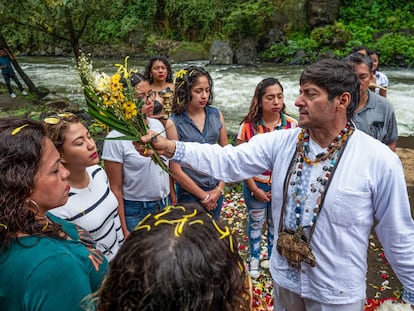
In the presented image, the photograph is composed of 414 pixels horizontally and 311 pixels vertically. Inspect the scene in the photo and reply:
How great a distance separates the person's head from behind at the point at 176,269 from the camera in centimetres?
104

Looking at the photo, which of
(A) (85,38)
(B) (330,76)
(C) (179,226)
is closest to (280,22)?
(A) (85,38)

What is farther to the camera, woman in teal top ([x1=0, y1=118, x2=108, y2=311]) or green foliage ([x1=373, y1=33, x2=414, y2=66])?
green foliage ([x1=373, y1=33, x2=414, y2=66])

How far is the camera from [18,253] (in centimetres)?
141

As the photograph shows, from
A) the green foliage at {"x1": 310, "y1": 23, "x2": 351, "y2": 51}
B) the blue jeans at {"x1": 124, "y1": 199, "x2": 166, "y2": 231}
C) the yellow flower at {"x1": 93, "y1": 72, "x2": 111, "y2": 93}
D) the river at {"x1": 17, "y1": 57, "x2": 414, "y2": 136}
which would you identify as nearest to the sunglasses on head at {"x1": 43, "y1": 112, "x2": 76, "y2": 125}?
the yellow flower at {"x1": 93, "y1": 72, "x2": 111, "y2": 93}

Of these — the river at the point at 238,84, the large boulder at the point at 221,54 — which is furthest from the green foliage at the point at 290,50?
the large boulder at the point at 221,54

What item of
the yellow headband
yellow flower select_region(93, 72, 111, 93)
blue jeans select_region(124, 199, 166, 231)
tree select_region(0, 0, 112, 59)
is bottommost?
blue jeans select_region(124, 199, 166, 231)

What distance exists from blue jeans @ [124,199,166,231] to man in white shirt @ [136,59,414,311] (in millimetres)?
1054

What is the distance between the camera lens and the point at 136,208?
3328 millimetres

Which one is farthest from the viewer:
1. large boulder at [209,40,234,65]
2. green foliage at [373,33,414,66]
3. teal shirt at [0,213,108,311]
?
large boulder at [209,40,234,65]

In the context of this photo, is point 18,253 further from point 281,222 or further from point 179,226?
point 281,222

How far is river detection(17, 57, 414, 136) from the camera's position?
11.0 m

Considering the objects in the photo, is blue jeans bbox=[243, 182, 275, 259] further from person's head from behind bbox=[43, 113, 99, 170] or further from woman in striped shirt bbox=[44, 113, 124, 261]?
person's head from behind bbox=[43, 113, 99, 170]

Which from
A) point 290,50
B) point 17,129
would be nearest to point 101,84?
point 17,129

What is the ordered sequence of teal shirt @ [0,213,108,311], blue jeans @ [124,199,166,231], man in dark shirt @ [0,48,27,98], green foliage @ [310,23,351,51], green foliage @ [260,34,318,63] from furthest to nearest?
green foliage @ [260,34,318,63]
green foliage @ [310,23,351,51]
man in dark shirt @ [0,48,27,98]
blue jeans @ [124,199,166,231]
teal shirt @ [0,213,108,311]
